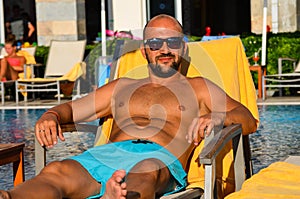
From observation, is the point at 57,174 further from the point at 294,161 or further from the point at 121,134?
the point at 294,161

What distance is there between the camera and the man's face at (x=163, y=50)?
430 cm

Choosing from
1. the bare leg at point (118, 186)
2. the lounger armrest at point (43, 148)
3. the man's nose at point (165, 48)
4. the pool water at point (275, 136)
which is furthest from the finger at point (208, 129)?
the pool water at point (275, 136)

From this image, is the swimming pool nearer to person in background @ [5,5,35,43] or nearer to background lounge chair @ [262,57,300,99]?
background lounge chair @ [262,57,300,99]

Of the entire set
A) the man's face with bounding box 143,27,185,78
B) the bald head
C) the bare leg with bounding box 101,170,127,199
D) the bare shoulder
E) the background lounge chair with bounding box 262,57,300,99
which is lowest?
the background lounge chair with bounding box 262,57,300,99

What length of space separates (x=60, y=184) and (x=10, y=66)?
443 inches

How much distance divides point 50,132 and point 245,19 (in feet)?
68.0

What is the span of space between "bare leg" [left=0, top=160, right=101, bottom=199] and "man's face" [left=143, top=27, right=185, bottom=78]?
2.77 ft

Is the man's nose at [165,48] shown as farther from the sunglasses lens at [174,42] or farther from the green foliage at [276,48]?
the green foliage at [276,48]

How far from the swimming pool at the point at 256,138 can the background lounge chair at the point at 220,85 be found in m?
1.56

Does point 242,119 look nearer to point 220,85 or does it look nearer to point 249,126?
point 249,126

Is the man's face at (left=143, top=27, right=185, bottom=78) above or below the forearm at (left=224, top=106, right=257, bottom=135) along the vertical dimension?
above

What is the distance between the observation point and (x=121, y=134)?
168 inches

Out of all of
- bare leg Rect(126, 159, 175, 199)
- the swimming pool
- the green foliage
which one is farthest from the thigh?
the green foliage

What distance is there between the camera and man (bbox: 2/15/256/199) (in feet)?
12.0
